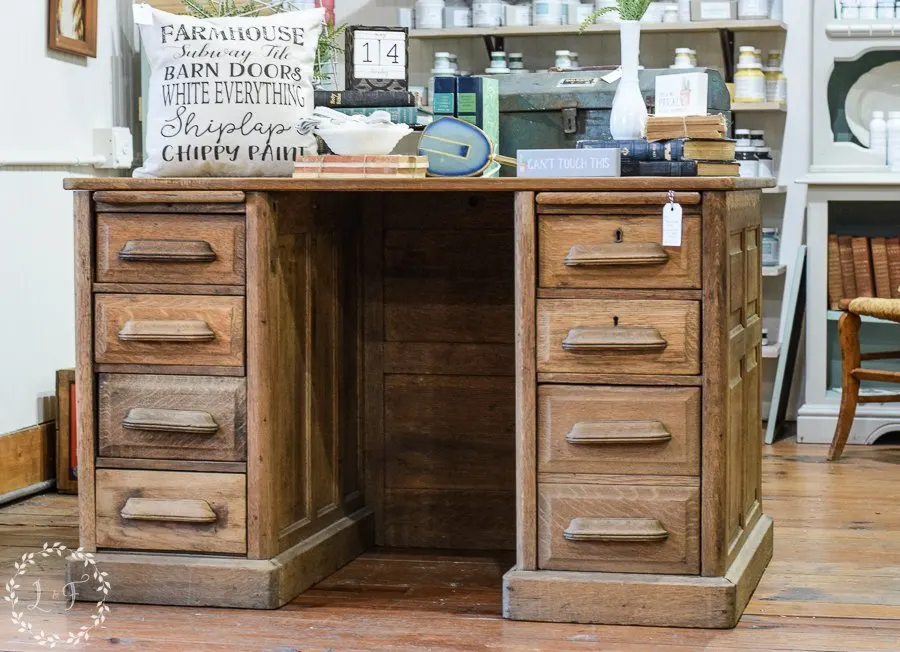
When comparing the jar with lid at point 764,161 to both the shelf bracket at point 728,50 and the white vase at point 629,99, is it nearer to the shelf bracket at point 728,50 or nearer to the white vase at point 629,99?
the shelf bracket at point 728,50

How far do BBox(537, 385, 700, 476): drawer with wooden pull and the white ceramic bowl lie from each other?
1.81 ft

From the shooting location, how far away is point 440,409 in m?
3.10

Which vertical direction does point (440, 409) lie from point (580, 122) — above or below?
below

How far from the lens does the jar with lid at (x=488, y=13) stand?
4.89 m

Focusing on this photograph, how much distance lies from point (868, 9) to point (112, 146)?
102 inches

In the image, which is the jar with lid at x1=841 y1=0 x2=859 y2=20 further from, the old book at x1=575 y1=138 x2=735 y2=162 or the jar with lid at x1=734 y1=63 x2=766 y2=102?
the old book at x1=575 y1=138 x2=735 y2=162

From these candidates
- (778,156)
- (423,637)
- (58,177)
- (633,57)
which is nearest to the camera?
(423,637)

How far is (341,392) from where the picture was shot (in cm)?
301

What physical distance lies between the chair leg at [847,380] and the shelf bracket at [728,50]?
1.12 metres

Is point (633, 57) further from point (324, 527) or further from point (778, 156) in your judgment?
point (778, 156)

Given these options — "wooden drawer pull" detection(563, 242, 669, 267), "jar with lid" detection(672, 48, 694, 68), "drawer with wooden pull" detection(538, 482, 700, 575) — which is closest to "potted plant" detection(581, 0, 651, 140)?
"wooden drawer pull" detection(563, 242, 669, 267)

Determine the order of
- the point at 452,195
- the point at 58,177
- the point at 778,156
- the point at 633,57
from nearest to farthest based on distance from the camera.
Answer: the point at 633,57, the point at 452,195, the point at 58,177, the point at 778,156

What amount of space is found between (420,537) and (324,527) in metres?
0.30

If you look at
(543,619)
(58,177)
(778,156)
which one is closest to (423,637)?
(543,619)
